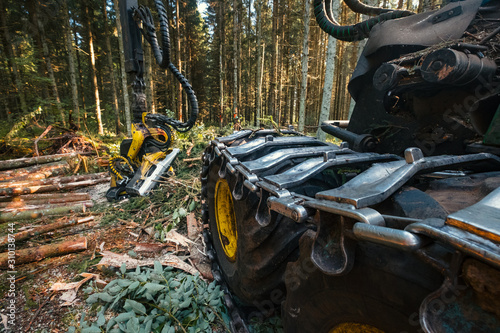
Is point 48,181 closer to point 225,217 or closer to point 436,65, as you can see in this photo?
point 225,217

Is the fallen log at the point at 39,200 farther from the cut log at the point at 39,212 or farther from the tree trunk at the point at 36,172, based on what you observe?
the tree trunk at the point at 36,172

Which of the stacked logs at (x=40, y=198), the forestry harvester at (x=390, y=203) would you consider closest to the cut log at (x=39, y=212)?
the stacked logs at (x=40, y=198)

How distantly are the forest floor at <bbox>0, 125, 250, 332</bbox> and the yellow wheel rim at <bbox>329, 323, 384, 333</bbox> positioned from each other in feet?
4.25

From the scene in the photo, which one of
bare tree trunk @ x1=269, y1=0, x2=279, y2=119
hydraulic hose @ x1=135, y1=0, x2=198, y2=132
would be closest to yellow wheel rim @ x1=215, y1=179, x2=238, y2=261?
hydraulic hose @ x1=135, y1=0, x2=198, y2=132

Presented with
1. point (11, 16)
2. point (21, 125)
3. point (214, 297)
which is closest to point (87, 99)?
point (11, 16)

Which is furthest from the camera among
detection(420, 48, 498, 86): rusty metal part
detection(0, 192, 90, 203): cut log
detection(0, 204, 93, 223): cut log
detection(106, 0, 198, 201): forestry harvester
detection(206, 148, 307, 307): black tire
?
detection(106, 0, 198, 201): forestry harvester

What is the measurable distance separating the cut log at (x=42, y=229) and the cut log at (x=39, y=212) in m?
0.59

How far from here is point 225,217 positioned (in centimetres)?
250

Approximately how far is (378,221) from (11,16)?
78.8 feet

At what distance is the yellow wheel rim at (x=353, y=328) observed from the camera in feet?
2.81

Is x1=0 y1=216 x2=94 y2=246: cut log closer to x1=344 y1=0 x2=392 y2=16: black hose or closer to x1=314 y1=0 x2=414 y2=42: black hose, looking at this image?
x1=314 y1=0 x2=414 y2=42: black hose

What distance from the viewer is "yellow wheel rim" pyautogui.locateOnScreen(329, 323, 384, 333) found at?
857mm

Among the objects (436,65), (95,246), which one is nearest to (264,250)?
(436,65)

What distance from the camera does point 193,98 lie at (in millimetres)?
6000
